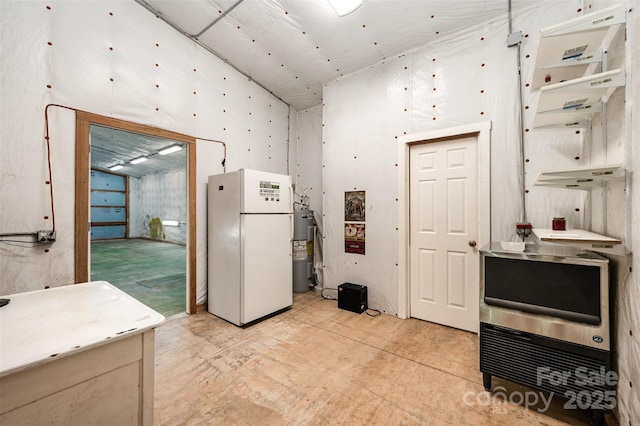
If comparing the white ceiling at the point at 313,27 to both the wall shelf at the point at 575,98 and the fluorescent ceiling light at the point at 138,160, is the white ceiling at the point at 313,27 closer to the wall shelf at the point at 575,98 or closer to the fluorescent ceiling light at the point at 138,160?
the wall shelf at the point at 575,98

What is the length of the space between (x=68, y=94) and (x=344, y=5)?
2.58 m

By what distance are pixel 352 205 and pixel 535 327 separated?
7.39 ft

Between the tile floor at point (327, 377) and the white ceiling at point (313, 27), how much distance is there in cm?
325

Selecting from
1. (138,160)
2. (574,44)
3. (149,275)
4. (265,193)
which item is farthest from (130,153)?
(574,44)

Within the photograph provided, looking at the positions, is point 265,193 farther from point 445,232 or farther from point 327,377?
point 445,232

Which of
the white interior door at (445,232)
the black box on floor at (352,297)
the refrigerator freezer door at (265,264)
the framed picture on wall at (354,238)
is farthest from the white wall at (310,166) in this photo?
the white interior door at (445,232)

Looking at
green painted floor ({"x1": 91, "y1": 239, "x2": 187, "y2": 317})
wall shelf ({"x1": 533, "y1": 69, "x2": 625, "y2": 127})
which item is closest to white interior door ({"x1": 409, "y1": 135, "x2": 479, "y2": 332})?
wall shelf ({"x1": 533, "y1": 69, "x2": 625, "y2": 127})

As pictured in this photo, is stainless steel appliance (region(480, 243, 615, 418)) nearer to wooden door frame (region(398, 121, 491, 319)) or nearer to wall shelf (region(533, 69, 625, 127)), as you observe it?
Result: wooden door frame (region(398, 121, 491, 319))

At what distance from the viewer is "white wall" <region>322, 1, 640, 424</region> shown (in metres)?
1.53

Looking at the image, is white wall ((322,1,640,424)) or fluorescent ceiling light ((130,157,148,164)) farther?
fluorescent ceiling light ((130,157,148,164))

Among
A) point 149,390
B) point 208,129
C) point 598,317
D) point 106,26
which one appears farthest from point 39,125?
point 598,317

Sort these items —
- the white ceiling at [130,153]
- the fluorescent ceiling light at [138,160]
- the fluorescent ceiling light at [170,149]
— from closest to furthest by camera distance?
1. the white ceiling at [130,153]
2. the fluorescent ceiling light at [170,149]
3. the fluorescent ceiling light at [138,160]

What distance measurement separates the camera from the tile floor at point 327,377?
1591 millimetres

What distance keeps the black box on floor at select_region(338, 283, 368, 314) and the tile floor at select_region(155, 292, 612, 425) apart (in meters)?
0.31
